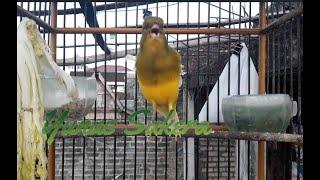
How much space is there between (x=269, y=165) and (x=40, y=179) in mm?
1933

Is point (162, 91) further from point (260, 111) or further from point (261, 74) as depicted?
point (261, 74)

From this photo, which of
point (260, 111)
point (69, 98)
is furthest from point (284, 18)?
point (69, 98)

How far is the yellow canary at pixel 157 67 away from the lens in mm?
964

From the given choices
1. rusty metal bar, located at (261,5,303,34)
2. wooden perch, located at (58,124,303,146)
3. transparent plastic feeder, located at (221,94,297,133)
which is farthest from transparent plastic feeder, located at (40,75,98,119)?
rusty metal bar, located at (261,5,303,34)

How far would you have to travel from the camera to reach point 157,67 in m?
1.02

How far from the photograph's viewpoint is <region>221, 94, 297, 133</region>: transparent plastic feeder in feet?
3.68

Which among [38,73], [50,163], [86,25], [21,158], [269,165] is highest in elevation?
[86,25]

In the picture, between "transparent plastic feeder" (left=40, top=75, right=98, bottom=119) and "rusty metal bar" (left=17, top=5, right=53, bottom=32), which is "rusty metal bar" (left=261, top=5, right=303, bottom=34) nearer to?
"transparent plastic feeder" (left=40, top=75, right=98, bottom=119)

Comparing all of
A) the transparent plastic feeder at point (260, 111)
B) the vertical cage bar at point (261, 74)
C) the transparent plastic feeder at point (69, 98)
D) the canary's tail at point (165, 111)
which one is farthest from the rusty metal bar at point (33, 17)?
the vertical cage bar at point (261, 74)

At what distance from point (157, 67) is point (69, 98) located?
24 centimetres
